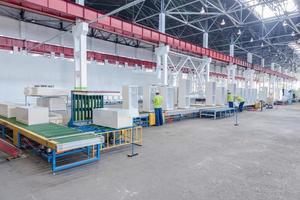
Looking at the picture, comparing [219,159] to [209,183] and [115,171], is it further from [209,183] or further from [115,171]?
[115,171]

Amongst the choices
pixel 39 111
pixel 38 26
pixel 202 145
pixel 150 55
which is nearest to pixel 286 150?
pixel 202 145

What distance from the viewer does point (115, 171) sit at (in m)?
4.44

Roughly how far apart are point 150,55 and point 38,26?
11680 millimetres

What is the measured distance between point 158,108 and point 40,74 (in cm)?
856

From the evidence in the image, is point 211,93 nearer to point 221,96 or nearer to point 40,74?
point 221,96

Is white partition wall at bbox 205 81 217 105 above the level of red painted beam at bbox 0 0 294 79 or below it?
below

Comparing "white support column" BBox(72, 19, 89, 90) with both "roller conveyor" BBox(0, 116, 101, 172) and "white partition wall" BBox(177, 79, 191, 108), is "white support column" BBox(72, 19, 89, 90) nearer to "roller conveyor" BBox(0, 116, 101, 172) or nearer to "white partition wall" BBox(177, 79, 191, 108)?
"roller conveyor" BBox(0, 116, 101, 172)

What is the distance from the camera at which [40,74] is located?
13.2 meters

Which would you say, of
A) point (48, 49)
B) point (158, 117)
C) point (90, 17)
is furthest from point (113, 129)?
point (48, 49)

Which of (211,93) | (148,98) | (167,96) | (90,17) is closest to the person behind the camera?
(90,17)

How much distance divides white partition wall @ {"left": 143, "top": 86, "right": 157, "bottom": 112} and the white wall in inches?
258

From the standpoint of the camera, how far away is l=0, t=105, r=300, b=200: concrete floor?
3463 millimetres

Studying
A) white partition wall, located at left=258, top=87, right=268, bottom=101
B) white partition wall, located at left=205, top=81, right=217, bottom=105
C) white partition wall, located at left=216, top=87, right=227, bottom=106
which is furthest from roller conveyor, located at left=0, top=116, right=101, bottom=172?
white partition wall, located at left=258, top=87, right=268, bottom=101

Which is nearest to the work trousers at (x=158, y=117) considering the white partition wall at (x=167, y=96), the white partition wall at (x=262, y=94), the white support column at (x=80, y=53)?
the white partition wall at (x=167, y=96)
